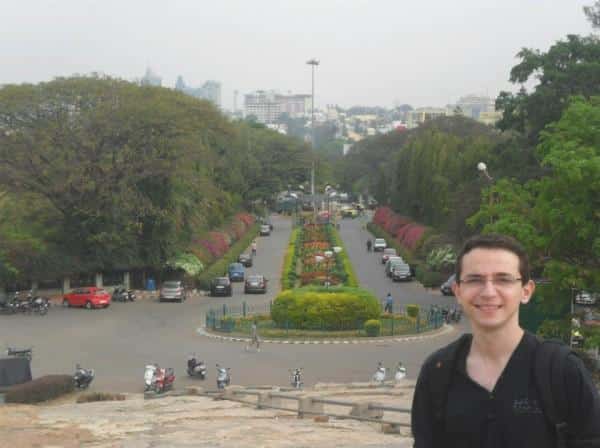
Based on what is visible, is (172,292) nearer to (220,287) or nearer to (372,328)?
(220,287)

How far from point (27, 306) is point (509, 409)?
37.1 metres

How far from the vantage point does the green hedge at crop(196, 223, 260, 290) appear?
148 feet

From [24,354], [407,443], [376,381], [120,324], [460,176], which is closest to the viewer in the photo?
[407,443]

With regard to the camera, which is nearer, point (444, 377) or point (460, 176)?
point (444, 377)

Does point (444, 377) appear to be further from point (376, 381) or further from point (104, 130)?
point (104, 130)

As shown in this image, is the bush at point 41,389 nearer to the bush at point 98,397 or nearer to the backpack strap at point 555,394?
the bush at point 98,397

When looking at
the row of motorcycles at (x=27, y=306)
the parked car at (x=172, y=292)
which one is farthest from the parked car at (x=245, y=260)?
the row of motorcycles at (x=27, y=306)

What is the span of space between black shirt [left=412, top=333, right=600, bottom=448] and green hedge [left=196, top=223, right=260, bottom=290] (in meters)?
40.9

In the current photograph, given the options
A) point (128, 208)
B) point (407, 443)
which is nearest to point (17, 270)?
point (128, 208)

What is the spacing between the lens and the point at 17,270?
133 feet

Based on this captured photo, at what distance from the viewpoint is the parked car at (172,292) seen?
42.0m

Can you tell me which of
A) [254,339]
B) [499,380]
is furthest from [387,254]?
[499,380]

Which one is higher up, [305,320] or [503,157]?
[503,157]

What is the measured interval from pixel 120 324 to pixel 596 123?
768 inches
